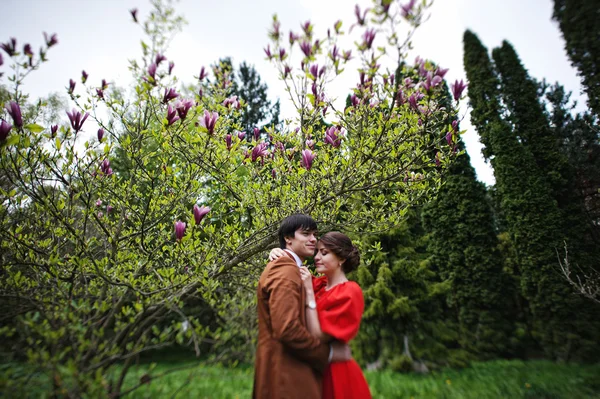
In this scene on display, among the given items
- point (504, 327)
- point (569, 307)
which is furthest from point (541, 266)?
point (504, 327)

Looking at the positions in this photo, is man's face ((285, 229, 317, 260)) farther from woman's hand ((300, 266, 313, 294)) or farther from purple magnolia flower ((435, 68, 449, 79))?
purple magnolia flower ((435, 68, 449, 79))

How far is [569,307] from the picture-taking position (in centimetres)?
902

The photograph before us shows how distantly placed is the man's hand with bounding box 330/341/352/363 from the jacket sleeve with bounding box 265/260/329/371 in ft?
0.34

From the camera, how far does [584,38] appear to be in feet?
27.0

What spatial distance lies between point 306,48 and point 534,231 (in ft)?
37.9

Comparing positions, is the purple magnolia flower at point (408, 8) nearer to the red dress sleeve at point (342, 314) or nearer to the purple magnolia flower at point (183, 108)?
the purple magnolia flower at point (183, 108)

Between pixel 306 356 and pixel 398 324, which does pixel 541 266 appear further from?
pixel 306 356

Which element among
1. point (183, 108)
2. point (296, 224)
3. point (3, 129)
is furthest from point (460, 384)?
point (3, 129)

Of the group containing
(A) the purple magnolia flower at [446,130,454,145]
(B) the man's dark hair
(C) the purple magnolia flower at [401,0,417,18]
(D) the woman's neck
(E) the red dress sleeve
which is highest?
(C) the purple magnolia flower at [401,0,417,18]

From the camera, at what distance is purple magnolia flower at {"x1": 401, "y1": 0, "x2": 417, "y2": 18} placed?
1.71m

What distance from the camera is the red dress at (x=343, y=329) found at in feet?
5.08

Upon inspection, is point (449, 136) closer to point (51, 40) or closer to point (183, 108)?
point (183, 108)

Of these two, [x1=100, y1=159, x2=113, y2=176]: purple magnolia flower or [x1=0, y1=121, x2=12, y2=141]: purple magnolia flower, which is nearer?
[x1=0, y1=121, x2=12, y2=141]: purple magnolia flower

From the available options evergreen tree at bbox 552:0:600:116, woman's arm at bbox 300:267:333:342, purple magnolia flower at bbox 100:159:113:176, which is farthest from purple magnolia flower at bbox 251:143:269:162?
evergreen tree at bbox 552:0:600:116
